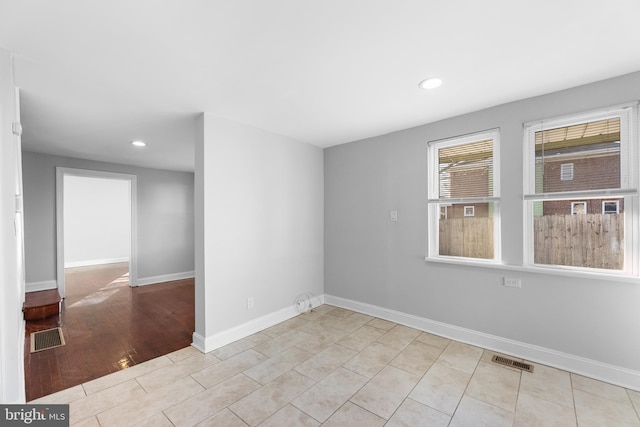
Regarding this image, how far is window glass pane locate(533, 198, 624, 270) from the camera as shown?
2.25m

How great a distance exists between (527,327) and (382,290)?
5.10 ft

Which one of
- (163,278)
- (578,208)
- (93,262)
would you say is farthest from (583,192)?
(93,262)

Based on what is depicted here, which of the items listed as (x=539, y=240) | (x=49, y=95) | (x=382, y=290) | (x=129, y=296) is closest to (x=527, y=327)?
(x=539, y=240)

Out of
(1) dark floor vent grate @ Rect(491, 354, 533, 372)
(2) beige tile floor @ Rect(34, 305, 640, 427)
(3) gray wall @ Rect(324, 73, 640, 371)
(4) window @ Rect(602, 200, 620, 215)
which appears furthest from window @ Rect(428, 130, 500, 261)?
(2) beige tile floor @ Rect(34, 305, 640, 427)

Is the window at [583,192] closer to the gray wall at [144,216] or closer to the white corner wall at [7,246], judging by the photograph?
the white corner wall at [7,246]

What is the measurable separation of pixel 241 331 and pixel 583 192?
11.9ft

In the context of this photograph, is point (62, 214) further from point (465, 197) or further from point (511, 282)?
point (511, 282)

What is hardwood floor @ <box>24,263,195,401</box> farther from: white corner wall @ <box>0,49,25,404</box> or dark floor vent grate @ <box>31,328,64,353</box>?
white corner wall @ <box>0,49,25,404</box>

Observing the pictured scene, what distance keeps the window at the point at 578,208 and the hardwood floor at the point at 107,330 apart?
405 cm

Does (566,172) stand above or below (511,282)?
above

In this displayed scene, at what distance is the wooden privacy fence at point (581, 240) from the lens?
2.25m

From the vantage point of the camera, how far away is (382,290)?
362 centimetres

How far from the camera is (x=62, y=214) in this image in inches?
187

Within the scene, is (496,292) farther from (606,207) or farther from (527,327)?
(606,207)
